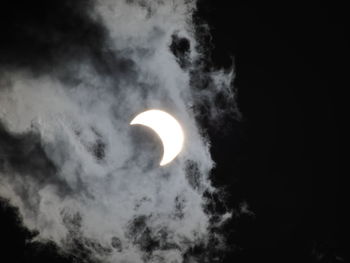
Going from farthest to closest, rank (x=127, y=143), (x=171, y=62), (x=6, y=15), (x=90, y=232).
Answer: (x=90, y=232) → (x=127, y=143) → (x=171, y=62) → (x=6, y=15)

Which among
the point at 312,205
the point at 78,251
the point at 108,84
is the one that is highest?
the point at 108,84

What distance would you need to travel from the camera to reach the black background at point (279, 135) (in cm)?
1028

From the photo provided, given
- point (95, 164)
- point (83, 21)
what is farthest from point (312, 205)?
point (83, 21)

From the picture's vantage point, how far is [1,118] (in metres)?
11.0

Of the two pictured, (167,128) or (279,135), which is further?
(279,135)

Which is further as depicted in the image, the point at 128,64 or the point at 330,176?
the point at 330,176

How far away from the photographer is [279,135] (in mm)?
11172

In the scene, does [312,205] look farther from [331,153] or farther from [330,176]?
[331,153]

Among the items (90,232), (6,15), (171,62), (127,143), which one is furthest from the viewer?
(90,232)

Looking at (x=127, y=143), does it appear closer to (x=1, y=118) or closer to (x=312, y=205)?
(x=1, y=118)

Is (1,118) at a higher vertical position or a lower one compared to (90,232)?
higher

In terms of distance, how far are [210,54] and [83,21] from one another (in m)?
4.49

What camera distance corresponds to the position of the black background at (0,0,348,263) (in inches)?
405

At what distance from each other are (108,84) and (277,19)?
20.5 feet
